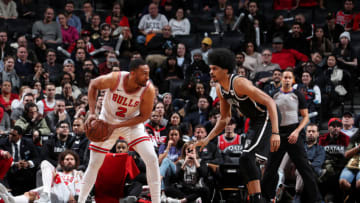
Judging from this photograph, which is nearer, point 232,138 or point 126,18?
point 232,138

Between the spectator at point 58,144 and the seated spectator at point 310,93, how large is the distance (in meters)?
4.33

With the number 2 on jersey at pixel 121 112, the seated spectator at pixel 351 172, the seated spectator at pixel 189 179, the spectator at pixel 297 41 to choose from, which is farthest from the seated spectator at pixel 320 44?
the number 2 on jersey at pixel 121 112

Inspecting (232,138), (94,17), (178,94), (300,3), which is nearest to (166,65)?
(178,94)

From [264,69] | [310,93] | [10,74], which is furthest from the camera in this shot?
[264,69]

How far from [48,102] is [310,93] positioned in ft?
16.6

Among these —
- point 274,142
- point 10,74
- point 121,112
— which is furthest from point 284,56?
point 274,142

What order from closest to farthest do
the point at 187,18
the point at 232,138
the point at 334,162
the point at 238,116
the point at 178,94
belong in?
the point at 334,162 < the point at 232,138 < the point at 238,116 < the point at 178,94 < the point at 187,18

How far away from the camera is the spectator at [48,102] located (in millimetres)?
11133

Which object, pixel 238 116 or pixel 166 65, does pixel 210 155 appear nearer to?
pixel 238 116

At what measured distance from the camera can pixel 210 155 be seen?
996 centimetres

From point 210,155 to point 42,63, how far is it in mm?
4852

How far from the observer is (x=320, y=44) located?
13148mm

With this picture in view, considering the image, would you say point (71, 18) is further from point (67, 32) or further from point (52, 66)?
point (52, 66)

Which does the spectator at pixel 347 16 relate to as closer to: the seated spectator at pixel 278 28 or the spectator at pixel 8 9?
the seated spectator at pixel 278 28
